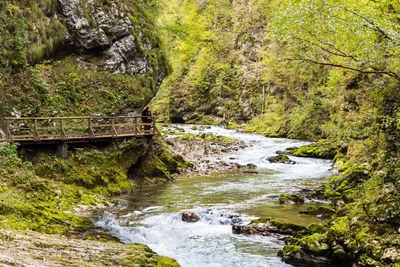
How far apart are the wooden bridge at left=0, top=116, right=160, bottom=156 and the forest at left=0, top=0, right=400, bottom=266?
0.42 meters

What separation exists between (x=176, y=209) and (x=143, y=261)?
5829 millimetres

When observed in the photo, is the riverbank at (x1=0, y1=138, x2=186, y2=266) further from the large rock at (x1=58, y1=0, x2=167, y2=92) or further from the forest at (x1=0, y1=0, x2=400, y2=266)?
the large rock at (x1=58, y1=0, x2=167, y2=92)

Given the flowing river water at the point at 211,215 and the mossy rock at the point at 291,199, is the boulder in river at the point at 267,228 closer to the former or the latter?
the flowing river water at the point at 211,215

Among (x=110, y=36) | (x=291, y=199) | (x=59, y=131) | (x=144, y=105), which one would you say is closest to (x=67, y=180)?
(x=59, y=131)

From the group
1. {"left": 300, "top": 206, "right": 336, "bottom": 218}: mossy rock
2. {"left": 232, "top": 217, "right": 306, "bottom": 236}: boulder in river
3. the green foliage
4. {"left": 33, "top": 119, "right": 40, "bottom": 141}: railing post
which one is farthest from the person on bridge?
the green foliage

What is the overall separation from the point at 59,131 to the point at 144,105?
6266 mm

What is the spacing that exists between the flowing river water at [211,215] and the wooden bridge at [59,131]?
332cm

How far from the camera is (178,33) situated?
74.4 feet

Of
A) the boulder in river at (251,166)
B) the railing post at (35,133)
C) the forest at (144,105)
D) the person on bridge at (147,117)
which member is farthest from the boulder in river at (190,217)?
the boulder in river at (251,166)

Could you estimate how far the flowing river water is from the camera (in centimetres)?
841

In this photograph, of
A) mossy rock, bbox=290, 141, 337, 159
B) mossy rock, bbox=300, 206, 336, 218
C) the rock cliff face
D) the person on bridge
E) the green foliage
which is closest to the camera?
mossy rock, bbox=300, 206, 336, 218

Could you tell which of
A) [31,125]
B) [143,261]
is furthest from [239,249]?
[31,125]

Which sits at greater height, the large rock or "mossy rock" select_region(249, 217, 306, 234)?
the large rock

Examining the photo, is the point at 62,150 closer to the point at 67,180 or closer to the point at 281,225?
the point at 67,180
